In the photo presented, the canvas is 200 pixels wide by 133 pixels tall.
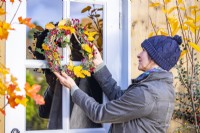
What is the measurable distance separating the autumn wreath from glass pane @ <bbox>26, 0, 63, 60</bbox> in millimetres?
39

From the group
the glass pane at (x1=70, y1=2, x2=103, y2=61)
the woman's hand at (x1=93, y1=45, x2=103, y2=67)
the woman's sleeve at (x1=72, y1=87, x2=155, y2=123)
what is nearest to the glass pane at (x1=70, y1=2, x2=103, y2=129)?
the glass pane at (x1=70, y1=2, x2=103, y2=61)

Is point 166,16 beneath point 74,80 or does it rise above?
above

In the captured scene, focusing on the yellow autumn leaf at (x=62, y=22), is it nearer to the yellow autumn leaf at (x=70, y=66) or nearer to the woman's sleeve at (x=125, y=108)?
the yellow autumn leaf at (x=70, y=66)

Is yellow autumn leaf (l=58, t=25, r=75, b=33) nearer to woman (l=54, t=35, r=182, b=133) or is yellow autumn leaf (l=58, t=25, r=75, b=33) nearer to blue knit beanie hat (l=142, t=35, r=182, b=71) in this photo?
woman (l=54, t=35, r=182, b=133)

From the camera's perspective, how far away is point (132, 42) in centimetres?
306

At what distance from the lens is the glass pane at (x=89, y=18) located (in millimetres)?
2740

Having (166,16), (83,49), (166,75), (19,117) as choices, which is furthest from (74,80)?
(166,16)

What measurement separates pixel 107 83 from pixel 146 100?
512 mm

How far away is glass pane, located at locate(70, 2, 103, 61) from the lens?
274 cm

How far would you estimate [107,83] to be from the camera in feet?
9.00

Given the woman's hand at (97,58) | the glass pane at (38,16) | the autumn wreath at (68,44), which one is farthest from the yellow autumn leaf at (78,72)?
the glass pane at (38,16)

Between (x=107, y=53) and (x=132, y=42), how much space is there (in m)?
0.27

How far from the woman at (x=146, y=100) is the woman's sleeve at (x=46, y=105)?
0.19 metres

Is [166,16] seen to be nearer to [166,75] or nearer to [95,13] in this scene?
[95,13]
